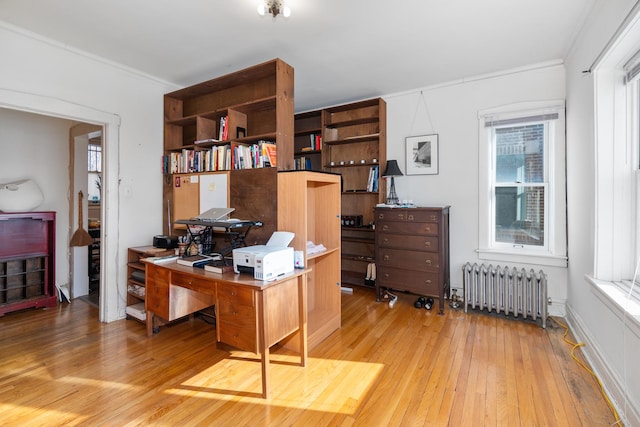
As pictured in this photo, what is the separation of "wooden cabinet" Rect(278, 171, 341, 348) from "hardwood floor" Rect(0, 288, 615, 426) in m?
0.19

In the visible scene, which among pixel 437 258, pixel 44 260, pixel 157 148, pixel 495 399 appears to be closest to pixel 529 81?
pixel 437 258

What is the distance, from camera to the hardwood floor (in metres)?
1.70

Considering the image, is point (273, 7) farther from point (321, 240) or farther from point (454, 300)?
point (454, 300)

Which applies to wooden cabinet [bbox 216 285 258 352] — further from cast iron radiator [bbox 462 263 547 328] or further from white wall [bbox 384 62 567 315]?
white wall [bbox 384 62 567 315]

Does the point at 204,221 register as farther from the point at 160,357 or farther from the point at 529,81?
the point at 529,81

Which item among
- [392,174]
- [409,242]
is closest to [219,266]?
[409,242]

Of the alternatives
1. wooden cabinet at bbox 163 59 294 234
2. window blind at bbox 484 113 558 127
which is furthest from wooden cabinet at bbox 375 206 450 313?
wooden cabinet at bbox 163 59 294 234

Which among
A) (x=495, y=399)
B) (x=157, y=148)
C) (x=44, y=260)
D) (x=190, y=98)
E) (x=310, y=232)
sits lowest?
(x=495, y=399)

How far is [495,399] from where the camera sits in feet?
5.99

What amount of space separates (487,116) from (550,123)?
1.92ft

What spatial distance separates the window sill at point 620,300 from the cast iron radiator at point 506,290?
2.32 ft

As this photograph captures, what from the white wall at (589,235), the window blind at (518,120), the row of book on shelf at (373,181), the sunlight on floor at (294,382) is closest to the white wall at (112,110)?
the sunlight on floor at (294,382)

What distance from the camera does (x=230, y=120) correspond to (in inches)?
117

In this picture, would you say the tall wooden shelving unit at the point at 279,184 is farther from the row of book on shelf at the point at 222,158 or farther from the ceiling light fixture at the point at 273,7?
the ceiling light fixture at the point at 273,7
